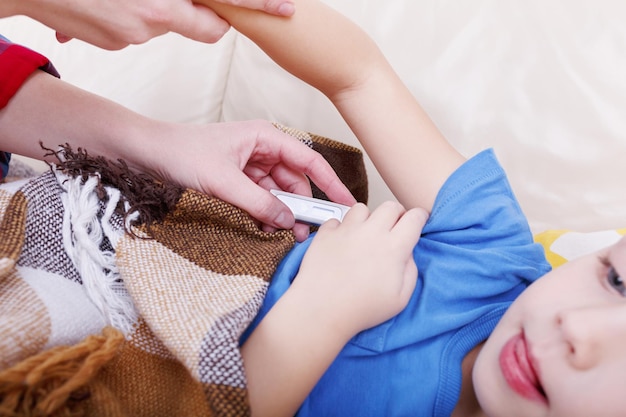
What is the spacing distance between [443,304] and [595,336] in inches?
6.3

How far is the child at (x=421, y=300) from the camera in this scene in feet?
1.66

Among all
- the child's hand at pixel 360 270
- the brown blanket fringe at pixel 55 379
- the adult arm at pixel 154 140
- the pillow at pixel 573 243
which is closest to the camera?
the brown blanket fringe at pixel 55 379

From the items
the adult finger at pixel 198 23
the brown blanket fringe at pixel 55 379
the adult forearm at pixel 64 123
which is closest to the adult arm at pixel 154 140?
the adult forearm at pixel 64 123

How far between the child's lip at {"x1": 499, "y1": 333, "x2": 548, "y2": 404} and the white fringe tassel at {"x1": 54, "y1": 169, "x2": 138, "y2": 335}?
1.18 feet

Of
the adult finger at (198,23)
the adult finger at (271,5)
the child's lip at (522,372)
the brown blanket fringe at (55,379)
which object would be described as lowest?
the brown blanket fringe at (55,379)

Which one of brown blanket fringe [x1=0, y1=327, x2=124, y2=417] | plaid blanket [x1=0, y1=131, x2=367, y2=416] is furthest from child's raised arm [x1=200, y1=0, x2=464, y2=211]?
brown blanket fringe [x1=0, y1=327, x2=124, y2=417]

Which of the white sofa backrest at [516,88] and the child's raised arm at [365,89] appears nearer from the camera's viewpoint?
the child's raised arm at [365,89]

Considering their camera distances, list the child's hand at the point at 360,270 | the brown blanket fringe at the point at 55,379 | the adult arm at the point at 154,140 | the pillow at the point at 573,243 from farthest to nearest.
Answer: the pillow at the point at 573,243 < the adult arm at the point at 154,140 < the child's hand at the point at 360,270 < the brown blanket fringe at the point at 55,379

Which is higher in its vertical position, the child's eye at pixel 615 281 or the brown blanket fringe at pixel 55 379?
the child's eye at pixel 615 281

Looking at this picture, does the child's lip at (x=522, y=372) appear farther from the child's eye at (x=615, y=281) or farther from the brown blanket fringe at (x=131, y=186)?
the brown blanket fringe at (x=131, y=186)

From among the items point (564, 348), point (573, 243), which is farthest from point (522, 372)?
point (573, 243)

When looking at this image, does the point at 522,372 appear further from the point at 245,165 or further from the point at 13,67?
the point at 13,67

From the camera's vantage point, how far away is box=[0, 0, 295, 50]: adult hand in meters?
0.58

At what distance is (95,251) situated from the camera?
1.85 ft
